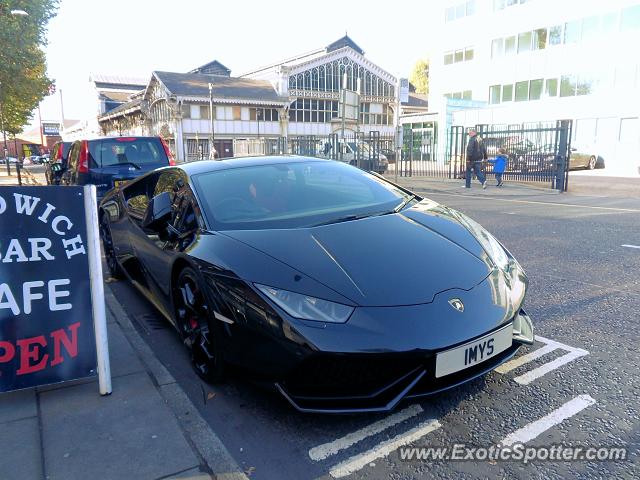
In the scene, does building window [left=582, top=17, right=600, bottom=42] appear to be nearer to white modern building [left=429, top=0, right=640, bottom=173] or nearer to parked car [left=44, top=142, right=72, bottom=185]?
white modern building [left=429, top=0, right=640, bottom=173]

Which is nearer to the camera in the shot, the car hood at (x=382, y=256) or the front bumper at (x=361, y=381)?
the front bumper at (x=361, y=381)

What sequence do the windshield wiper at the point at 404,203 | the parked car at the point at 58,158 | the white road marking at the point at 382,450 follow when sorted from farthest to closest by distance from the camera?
the parked car at the point at 58,158 → the windshield wiper at the point at 404,203 → the white road marking at the point at 382,450

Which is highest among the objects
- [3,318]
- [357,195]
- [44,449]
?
[357,195]

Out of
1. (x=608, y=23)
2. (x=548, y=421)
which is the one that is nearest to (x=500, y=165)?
(x=548, y=421)

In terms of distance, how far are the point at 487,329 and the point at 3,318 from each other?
101 inches

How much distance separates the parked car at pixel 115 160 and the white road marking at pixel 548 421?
7.56 metres

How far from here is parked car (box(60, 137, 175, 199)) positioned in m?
8.83

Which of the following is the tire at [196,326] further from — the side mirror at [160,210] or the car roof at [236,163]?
the car roof at [236,163]

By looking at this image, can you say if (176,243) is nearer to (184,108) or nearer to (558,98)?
(558,98)

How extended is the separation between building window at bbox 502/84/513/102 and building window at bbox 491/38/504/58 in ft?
7.57

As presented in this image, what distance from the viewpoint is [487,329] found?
8.14 ft

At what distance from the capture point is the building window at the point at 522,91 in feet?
109

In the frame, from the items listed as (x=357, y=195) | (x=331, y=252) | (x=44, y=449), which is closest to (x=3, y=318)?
(x=44, y=449)

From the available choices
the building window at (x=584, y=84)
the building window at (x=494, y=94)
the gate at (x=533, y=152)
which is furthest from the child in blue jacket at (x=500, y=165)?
the building window at (x=494, y=94)
